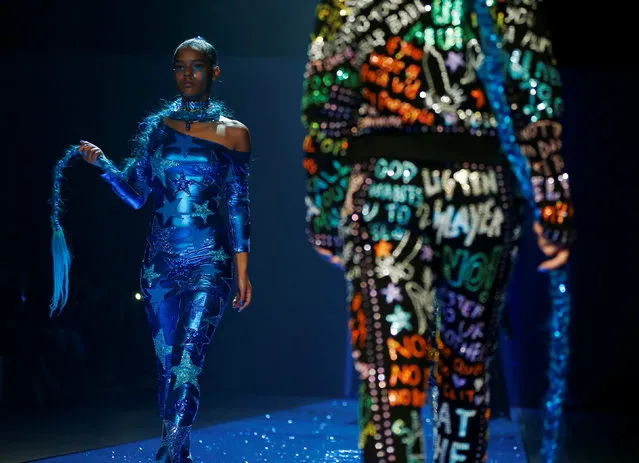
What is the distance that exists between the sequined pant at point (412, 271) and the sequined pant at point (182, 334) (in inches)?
65.6

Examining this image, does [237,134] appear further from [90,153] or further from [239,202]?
[90,153]

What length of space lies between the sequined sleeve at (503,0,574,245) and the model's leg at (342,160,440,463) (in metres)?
0.24

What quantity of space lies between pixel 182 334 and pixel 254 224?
15.9ft

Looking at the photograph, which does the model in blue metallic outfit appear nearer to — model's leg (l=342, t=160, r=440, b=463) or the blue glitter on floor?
the blue glitter on floor

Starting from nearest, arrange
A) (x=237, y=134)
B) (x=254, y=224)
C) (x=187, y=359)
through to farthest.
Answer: (x=187, y=359), (x=237, y=134), (x=254, y=224)

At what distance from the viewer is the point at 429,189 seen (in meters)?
2.10

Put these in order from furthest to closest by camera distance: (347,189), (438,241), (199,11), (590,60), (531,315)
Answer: (531,315)
(199,11)
(590,60)
(347,189)
(438,241)

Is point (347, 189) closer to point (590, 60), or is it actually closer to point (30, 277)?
point (590, 60)

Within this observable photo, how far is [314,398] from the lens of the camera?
848 centimetres

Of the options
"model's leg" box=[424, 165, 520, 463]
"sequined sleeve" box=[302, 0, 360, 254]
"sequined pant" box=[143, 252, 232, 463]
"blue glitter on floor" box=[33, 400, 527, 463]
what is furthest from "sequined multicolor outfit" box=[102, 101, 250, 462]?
"model's leg" box=[424, 165, 520, 463]

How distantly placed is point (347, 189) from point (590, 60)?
445 cm

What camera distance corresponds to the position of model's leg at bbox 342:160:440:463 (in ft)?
6.85

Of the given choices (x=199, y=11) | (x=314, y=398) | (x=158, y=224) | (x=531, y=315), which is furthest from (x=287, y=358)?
(x=158, y=224)

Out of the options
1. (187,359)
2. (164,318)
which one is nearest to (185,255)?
(164,318)
